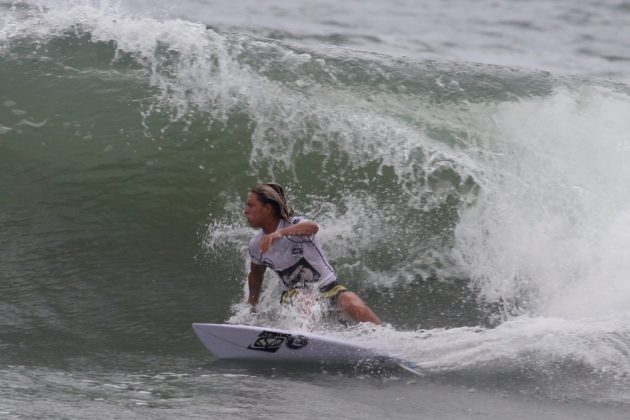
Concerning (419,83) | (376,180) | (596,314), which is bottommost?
(596,314)

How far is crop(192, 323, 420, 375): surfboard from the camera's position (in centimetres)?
593

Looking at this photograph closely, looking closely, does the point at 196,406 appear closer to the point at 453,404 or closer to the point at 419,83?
the point at 453,404

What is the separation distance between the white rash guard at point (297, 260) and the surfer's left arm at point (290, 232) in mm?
132

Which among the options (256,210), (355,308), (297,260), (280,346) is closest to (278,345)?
(280,346)

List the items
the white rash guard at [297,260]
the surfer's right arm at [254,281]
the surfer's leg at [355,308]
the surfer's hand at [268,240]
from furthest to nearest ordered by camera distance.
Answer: the surfer's right arm at [254,281] → the white rash guard at [297,260] → the surfer's leg at [355,308] → the surfer's hand at [268,240]

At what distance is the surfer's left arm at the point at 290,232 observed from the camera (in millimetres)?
6207

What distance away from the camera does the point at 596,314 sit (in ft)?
24.5

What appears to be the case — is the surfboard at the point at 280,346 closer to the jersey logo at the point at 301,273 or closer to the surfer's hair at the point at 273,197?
the jersey logo at the point at 301,273

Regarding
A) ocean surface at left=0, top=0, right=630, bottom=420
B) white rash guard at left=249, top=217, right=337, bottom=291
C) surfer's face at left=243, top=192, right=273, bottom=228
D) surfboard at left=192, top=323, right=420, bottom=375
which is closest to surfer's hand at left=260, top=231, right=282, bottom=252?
surfer's face at left=243, top=192, right=273, bottom=228

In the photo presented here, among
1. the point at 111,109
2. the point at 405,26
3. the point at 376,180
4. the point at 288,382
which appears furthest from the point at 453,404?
the point at 405,26

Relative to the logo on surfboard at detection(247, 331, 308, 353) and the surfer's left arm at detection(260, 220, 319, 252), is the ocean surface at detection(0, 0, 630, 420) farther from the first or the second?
the surfer's left arm at detection(260, 220, 319, 252)

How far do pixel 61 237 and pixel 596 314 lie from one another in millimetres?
4534

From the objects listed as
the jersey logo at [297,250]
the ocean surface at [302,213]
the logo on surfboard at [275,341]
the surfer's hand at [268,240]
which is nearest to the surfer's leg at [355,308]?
the ocean surface at [302,213]

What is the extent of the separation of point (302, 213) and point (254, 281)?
2.04m
